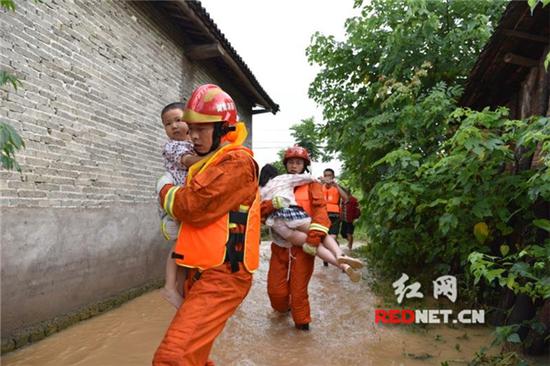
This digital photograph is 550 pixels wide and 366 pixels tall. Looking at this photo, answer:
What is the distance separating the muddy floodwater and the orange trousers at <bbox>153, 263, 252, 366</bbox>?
1.65m

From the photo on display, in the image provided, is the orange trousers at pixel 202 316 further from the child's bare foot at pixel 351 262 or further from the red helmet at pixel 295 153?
the red helmet at pixel 295 153

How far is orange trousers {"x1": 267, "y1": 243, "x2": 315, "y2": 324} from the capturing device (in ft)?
14.9

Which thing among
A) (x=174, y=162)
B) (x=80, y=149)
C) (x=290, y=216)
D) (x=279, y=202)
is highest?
(x=80, y=149)

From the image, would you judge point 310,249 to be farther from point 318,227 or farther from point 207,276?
point 207,276

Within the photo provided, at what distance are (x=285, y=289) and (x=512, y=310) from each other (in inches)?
90.0

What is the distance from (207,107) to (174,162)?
556mm

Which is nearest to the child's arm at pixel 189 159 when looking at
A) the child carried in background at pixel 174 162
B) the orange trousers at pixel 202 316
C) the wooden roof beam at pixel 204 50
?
the child carried in background at pixel 174 162

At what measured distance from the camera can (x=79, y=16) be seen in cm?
487

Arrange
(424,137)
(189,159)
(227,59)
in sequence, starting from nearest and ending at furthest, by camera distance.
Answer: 1. (189,159)
2. (424,137)
3. (227,59)

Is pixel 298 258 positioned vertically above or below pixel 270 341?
above

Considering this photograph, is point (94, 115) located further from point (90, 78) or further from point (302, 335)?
point (302, 335)

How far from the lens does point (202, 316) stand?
2.12 m
